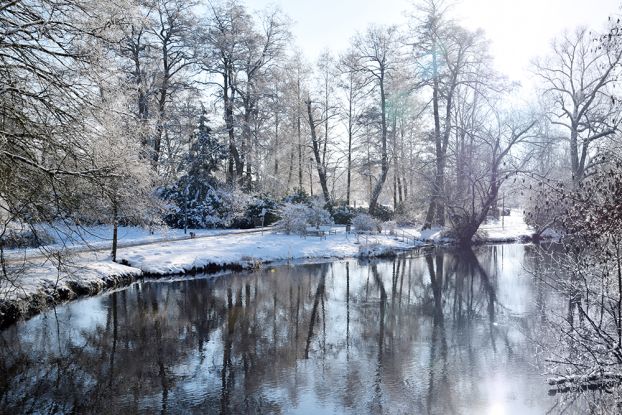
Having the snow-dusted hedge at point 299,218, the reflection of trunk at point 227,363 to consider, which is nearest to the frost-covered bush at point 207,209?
the snow-dusted hedge at point 299,218

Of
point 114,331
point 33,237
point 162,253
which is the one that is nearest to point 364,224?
point 162,253

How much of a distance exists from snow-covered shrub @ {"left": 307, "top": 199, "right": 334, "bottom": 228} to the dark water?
410 inches

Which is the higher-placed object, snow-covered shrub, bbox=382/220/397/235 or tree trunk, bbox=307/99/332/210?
tree trunk, bbox=307/99/332/210

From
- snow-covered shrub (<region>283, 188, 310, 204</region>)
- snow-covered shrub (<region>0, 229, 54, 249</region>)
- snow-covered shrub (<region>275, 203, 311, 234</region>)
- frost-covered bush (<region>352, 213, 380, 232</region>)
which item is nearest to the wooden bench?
snow-covered shrub (<region>275, 203, 311, 234</region>)

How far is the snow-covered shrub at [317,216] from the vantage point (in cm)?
2741

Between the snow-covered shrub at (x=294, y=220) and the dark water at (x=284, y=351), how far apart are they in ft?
28.8

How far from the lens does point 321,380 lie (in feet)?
28.1

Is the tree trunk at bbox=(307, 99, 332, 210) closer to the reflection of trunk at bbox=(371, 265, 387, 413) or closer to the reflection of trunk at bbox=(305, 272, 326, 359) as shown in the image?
the reflection of trunk at bbox=(305, 272, 326, 359)

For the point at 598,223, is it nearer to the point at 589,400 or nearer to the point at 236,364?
the point at 589,400

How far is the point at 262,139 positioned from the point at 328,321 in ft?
71.2

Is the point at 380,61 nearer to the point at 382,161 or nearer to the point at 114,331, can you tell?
Result: the point at 382,161

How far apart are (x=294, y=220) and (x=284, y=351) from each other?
51.8 ft

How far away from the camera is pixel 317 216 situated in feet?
90.8

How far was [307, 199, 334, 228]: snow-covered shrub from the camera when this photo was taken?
2741 centimetres
